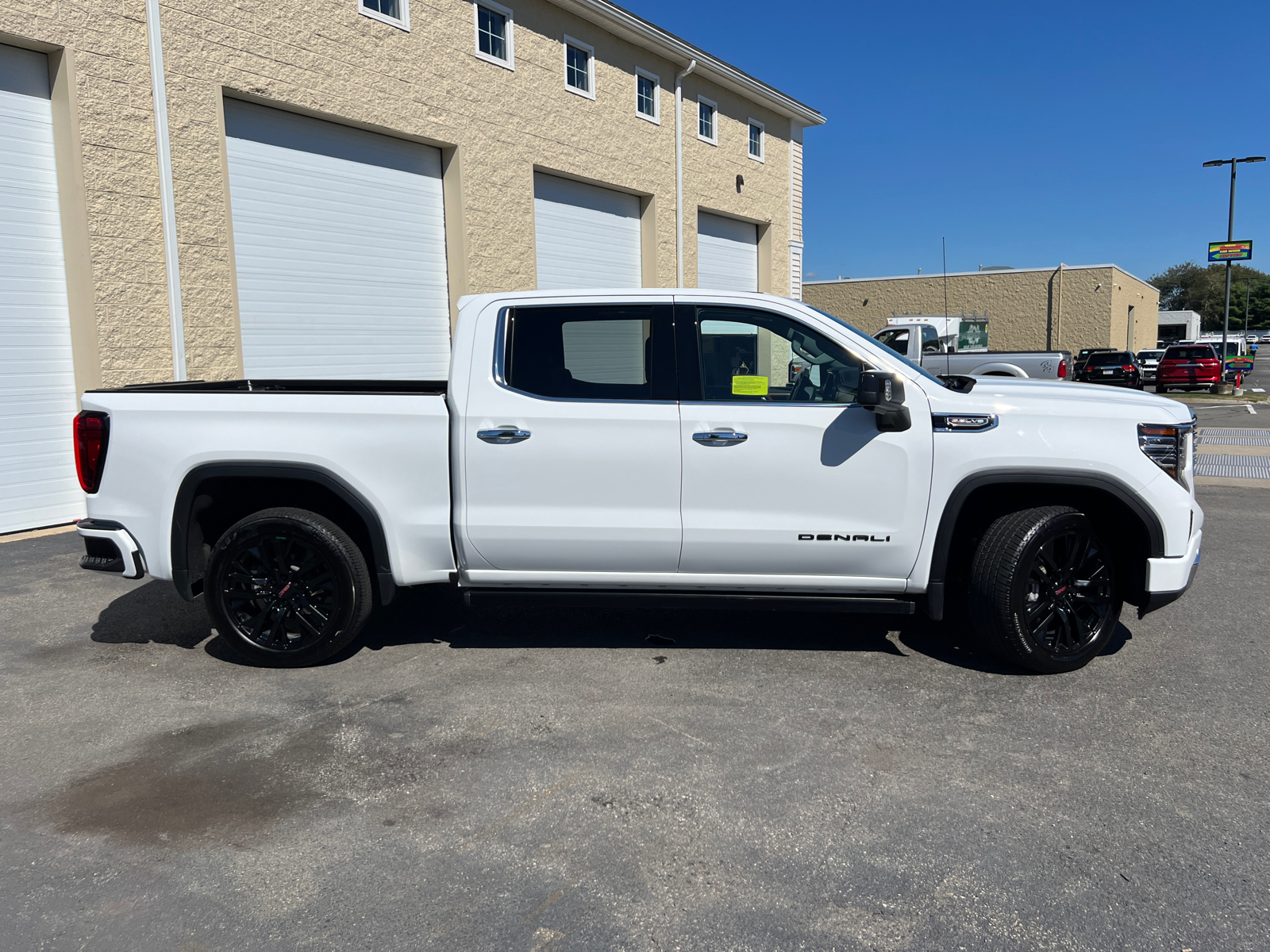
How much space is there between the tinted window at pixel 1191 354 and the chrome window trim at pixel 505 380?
32618mm

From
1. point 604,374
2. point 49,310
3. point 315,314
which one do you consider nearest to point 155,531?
point 604,374

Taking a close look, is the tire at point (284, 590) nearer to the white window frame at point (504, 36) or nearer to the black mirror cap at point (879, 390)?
the black mirror cap at point (879, 390)

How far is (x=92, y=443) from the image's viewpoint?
4719 mm

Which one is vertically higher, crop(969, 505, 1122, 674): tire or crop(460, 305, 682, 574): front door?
crop(460, 305, 682, 574): front door

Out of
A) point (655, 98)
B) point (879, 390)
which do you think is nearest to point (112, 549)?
point (879, 390)

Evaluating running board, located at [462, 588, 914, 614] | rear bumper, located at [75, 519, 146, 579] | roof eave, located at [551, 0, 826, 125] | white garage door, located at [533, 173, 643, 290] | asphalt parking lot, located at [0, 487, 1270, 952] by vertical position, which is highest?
roof eave, located at [551, 0, 826, 125]

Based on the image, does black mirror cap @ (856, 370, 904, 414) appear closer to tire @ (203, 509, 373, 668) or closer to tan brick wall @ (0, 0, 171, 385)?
tire @ (203, 509, 373, 668)

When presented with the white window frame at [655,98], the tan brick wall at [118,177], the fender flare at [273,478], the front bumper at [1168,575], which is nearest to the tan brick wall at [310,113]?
the tan brick wall at [118,177]

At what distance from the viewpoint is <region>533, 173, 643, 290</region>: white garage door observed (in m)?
14.7

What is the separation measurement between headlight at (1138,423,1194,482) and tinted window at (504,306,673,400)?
7.50 feet

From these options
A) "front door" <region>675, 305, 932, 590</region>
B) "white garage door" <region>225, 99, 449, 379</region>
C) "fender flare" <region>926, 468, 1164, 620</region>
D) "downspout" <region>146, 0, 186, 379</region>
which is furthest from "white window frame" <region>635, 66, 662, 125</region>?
"fender flare" <region>926, 468, 1164, 620</region>

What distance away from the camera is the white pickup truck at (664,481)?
176 inches

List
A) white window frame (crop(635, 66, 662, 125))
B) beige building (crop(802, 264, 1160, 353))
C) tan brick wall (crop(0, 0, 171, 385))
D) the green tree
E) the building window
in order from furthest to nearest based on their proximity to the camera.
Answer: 1. the green tree
2. beige building (crop(802, 264, 1160, 353))
3. the building window
4. white window frame (crop(635, 66, 662, 125))
5. tan brick wall (crop(0, 0, 171, 385))

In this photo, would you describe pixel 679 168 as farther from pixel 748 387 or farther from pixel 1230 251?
pixel 1230 251
